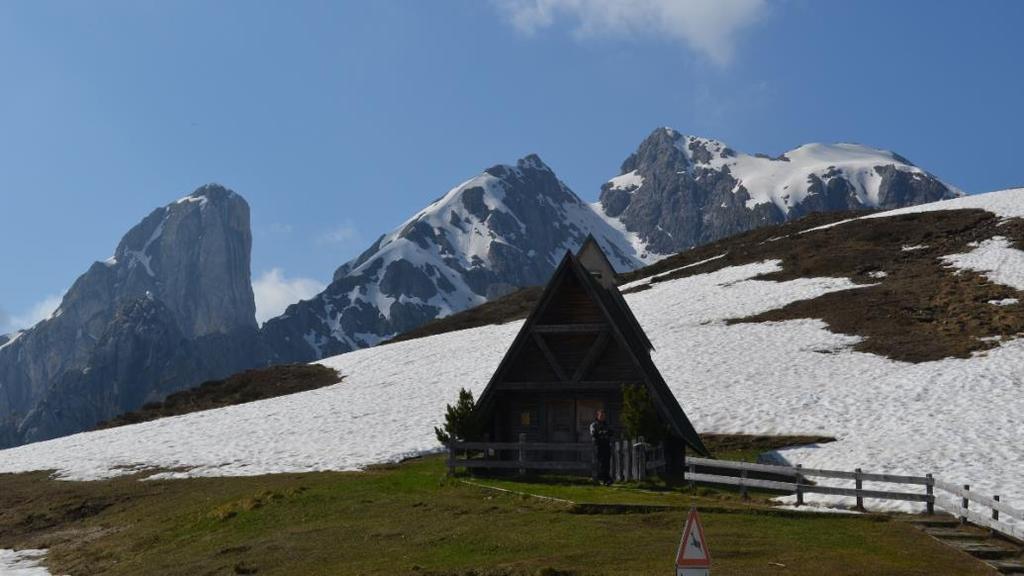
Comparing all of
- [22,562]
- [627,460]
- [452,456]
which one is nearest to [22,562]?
[22,562]

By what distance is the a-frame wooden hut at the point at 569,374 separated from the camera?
30734 millimetres

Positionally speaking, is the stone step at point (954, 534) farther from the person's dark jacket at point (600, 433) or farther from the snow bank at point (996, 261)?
the snow bank at point (996, 261)

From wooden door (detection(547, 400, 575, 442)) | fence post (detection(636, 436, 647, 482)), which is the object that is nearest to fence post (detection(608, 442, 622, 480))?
fence post (detection(636, 436, 647, 482))

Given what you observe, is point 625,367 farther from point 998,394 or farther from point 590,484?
point 998,394

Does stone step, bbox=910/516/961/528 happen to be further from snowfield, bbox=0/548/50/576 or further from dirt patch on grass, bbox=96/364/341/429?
dirt patch on grass, bbox=96/364/341/429

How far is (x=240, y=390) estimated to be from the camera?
64.8 meters

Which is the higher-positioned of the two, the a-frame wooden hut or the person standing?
the a-frame wooden hut

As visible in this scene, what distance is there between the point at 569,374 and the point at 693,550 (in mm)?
19804

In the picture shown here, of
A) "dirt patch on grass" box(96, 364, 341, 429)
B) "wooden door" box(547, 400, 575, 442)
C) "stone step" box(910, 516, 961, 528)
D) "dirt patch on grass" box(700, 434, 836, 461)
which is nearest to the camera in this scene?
Answer: "stone step" box(910, 516, 961, 528)

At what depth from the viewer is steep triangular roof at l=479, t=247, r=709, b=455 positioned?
30531mm

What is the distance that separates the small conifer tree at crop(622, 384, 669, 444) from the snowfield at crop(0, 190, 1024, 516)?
5.18 metres

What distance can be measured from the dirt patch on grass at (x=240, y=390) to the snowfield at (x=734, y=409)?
2847mm

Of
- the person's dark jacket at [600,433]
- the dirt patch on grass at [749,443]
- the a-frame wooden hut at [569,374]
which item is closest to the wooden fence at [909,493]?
the person's dark jacket at [600,433]

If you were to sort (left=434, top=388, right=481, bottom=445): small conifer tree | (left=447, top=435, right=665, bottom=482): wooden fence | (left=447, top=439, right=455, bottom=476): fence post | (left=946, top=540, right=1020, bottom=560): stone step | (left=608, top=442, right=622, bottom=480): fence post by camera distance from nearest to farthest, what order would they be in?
1. (left=946, top=540, right=1020, bottom=560): stone step
2. (left=447, top=435, right=665, bottom=482): wooden fence
3. (left=608, top=442, right=622, bottom=480): fence post
4. (left=447, top=439, right=455, bottom=476): fence post
5. (left=434, top=388, right=481, bottom=445): small conifer tree
